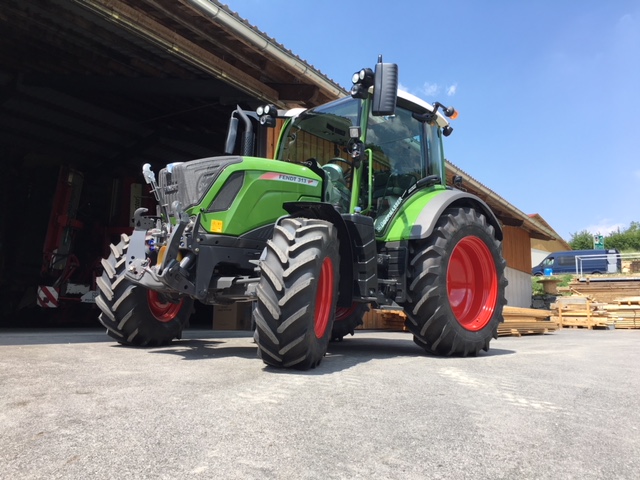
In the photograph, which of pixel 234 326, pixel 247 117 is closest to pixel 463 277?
pixel 247 117

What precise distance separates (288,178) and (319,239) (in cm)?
103

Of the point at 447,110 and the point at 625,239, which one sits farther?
the point at 625,239

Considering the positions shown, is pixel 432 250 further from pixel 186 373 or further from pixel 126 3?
pixel 126 3

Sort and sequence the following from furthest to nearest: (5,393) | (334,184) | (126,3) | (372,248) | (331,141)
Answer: (126,3) → (331,141) → (334,184) → (372,248) → (5,393)

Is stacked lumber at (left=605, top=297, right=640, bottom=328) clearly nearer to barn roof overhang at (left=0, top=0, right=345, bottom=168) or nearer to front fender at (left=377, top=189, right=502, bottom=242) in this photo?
barn roof overhang at (left=0, top=0, right=345, bottom=168)

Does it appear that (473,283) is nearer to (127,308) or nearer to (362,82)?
(362,82)

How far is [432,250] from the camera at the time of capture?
4594mm

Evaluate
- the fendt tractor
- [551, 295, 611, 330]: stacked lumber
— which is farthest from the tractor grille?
[551, 295, 611, 330]: stacked lumber

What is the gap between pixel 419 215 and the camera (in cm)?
470

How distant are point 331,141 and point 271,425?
3529 millimetres

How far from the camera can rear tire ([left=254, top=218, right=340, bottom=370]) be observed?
3.29 m

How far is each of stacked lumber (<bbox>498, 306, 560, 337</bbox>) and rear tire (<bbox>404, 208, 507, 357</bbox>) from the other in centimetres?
426

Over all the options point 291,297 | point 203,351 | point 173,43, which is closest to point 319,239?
point 291,297

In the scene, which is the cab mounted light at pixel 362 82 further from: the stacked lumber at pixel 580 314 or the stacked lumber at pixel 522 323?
the stacked lumber at pixel 580 314
